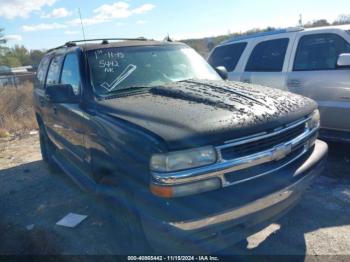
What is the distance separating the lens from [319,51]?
17.2ft

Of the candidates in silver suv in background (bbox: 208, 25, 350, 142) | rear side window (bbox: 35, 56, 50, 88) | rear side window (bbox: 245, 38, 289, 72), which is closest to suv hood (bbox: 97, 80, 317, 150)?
silver suv in background (bbox: 208, 25, 350, 142)

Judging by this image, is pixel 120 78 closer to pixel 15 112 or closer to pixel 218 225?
pixel 218 225

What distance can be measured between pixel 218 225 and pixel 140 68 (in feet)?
6.67

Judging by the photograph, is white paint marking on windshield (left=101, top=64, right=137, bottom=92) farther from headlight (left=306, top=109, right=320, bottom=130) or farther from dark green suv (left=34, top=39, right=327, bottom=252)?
headlight (left=306, top=109, right=320, bottom=130)

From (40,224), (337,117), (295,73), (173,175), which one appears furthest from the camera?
(295,73)

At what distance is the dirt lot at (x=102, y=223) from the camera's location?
314 centimetres

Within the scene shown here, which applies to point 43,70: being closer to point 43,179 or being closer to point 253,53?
point 43,179

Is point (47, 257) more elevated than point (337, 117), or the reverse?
point (337, 117)

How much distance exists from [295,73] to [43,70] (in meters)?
4.11

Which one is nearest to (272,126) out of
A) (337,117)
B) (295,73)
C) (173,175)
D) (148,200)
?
(173,175)

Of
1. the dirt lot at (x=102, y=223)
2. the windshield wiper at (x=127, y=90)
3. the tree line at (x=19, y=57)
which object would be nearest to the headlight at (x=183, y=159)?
the dirt lot at (x=102, y=223)

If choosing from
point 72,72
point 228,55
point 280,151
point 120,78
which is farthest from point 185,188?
point 228,55

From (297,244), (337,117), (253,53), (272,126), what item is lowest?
(297,244)

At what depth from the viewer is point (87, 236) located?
11.6 feet
